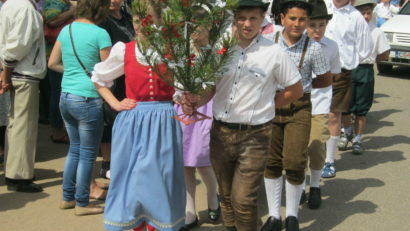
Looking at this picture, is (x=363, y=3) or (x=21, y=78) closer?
(x=21, y=78)

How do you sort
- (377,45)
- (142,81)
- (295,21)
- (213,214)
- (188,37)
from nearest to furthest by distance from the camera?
(188,37) < (142,81) < (295,21) < (213,214) < (377,45)

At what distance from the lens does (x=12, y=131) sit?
5328 mm

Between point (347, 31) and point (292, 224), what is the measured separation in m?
2.79

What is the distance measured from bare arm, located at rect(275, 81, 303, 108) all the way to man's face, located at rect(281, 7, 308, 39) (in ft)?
1.99

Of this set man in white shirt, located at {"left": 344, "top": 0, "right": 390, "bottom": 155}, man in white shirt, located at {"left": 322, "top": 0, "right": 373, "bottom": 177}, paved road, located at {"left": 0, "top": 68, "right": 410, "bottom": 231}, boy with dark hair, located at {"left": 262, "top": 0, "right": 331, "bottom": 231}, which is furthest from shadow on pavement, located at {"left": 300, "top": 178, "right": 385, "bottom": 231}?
man in white shirt, located at {"left": 344, "top": 0, "right": 390, "bottom": 155}

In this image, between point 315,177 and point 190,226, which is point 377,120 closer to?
point 315,177

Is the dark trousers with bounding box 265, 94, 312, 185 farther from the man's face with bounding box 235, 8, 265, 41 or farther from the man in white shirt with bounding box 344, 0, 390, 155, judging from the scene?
the man in white shirt with bounding box 344, 0, 390, 155

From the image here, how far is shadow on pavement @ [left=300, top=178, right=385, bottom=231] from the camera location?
4867 mm

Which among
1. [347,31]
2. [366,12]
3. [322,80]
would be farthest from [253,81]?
[366,12]

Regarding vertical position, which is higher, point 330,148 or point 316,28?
point 316,28

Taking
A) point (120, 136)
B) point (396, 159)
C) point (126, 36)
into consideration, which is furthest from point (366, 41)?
point (120, 136)

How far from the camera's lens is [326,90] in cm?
514

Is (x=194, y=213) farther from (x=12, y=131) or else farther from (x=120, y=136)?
(x=12, y=131)

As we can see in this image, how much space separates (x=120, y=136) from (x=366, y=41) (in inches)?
162
